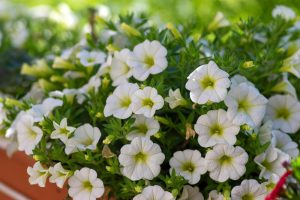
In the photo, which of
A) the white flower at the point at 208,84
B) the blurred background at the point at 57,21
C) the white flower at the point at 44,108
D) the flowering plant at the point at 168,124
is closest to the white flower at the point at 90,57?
the flowering plant at the point at 168,124

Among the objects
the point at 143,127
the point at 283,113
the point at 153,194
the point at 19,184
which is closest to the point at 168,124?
the point at 143,127

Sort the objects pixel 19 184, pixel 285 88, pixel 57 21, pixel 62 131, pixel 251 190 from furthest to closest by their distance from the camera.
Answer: pixel 57 21 < pixel 19 184 < pixel 285 88 < pixel 62 131 < pixel 251 190

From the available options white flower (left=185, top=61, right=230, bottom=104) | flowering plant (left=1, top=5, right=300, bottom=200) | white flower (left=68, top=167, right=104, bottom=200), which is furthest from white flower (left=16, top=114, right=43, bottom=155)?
white flower (left=185, top=61, right=230, bottom=104)

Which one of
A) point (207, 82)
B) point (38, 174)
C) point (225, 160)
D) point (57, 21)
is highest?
point (207, 82)

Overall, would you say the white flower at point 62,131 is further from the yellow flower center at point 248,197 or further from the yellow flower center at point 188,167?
the yellow flower center at point 248,197

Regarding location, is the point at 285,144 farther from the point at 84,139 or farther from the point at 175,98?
the point at 84,139

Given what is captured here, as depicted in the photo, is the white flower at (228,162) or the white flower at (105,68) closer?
the white flower at (228,162)

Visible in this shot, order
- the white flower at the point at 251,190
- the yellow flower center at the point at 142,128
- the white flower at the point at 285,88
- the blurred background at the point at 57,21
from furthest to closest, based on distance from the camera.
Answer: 1. the blurred background at the point at 57,21
2. the white flower at the point at 285,88
3. the yellow flower center at the point at 142,128
4. the white flower at the point at 251,190

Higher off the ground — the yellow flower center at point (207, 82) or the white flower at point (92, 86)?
the yellow flower center at point (207, 82)
